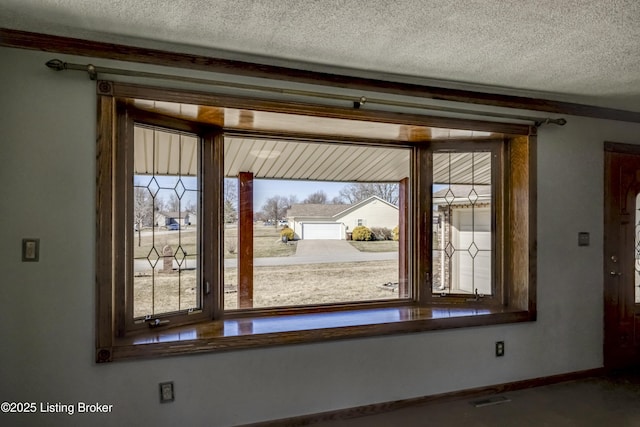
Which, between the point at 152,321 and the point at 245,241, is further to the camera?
the point at 245,241

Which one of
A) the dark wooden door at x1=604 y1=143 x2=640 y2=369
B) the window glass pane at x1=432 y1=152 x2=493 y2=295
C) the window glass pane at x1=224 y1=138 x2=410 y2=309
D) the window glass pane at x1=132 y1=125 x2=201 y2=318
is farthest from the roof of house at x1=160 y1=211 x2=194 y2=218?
the dark wooden door at x1=604 y1=143 x2=640 y2=369

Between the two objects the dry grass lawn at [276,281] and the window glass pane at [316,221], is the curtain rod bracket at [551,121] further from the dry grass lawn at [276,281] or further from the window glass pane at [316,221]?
the dry grass lawn at [276,281]

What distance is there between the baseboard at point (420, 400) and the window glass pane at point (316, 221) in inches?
31.3

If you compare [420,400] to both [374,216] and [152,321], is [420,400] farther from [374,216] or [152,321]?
[152,321]

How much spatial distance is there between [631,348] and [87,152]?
448 cm

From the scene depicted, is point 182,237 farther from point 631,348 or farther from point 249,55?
point 631,348

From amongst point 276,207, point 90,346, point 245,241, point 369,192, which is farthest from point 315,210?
point 90,346

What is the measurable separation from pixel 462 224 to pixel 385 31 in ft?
6.04

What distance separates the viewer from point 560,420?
2594 mm

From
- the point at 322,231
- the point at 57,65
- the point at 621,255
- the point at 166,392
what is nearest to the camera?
the point at 57,65

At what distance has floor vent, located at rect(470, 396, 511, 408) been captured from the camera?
2.82 m

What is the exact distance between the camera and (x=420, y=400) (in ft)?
9.18

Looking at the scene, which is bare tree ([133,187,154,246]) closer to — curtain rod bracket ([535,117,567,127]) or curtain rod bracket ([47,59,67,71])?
curtain rod bracket ([47,59,67,71])

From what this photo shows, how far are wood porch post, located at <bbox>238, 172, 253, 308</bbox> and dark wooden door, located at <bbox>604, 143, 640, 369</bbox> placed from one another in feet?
9.76
